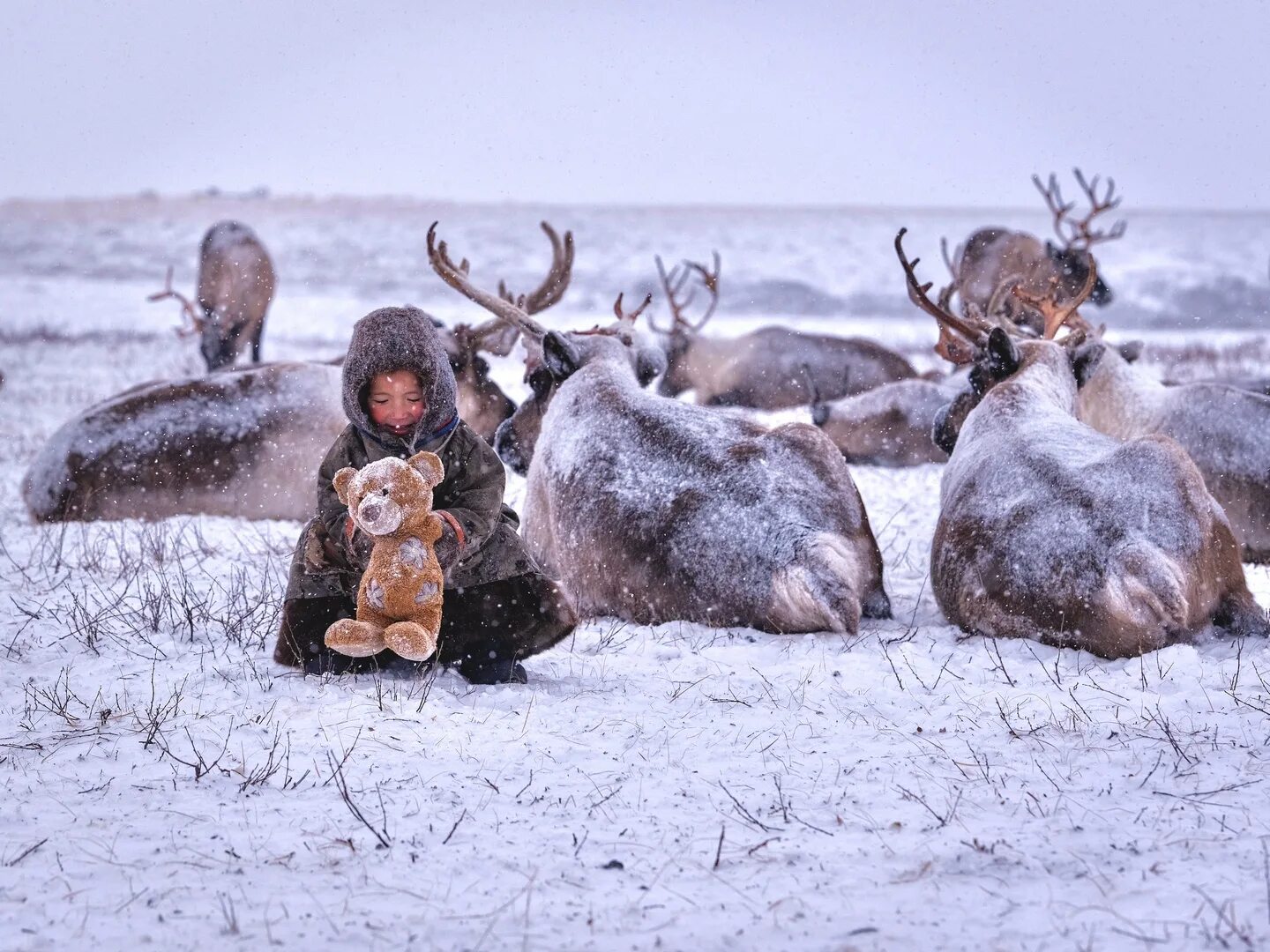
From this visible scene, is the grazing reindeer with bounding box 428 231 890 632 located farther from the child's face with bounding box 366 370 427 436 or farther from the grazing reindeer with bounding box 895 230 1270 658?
the child's face with bounding box 366 370 427 436

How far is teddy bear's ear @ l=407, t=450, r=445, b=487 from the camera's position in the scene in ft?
11.7

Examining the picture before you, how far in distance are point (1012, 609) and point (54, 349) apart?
17.0m

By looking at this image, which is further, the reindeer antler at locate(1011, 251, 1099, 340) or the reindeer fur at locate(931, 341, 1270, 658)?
the reindeer antler at locate(1011, 251, 1099, 340)

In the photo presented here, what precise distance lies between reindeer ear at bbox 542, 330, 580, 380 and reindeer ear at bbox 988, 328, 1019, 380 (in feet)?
6.21

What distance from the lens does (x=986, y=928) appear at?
237 cm

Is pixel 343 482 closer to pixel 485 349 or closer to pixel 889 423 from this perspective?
pixel 485 349

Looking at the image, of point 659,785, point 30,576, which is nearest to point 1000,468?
point 659,785

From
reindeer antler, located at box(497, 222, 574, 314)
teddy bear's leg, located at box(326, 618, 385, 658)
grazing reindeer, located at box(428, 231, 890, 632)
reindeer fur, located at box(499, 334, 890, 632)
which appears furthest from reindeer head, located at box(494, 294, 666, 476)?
teddy bear's leg, located at box(326, 618, 385, 658)

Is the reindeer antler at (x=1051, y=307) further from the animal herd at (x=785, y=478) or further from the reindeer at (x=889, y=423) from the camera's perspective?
the reindeer at (x=889, y=423)

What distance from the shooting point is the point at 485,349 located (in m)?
8.15

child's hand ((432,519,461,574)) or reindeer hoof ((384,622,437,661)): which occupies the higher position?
child's hand ((432,519,461,574))

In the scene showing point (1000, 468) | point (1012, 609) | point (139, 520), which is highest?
point (1000, 468)

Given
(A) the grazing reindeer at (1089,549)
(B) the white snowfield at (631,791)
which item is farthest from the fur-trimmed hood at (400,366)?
(A) the grazing reindeer at (1089,549)

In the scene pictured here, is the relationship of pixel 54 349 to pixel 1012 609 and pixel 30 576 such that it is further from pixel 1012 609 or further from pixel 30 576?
pixel 1012 609
